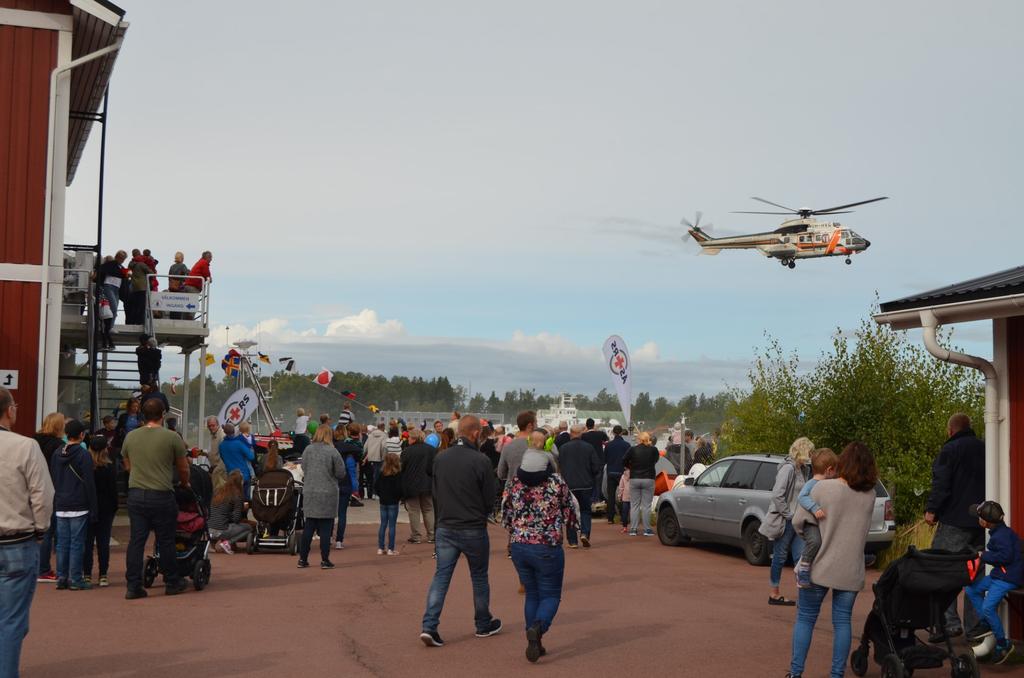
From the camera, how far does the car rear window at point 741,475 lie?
17.0 m

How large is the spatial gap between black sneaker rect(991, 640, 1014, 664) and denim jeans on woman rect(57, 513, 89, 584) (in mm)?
9024

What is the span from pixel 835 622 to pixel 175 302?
19.8 meters

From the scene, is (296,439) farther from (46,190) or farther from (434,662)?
(434,662)

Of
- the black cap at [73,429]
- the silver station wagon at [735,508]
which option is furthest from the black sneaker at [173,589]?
the silver station wagon at [735,508]

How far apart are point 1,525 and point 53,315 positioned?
35.2 ft

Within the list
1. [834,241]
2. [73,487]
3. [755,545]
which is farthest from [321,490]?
[834,241]

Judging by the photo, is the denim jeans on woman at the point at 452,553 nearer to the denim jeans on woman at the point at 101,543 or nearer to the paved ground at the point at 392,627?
the paved ground at the point at 392,627

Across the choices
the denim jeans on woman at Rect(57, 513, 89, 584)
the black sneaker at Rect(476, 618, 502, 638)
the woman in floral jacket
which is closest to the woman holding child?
the woman in floral jacket

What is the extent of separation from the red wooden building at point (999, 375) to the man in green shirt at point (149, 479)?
291 inches

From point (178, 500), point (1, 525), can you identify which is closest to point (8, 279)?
point (178, 500)

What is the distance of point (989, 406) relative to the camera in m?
10.2

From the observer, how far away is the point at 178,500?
13.0 m

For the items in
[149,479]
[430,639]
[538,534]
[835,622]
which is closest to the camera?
[835,622]

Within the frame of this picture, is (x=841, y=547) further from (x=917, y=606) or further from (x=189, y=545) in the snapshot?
(x=189, y=545)
